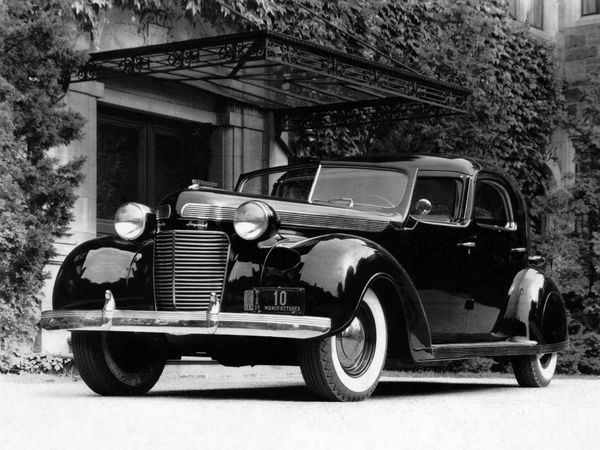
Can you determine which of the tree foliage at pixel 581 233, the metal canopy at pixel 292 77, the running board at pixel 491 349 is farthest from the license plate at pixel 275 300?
the tree foliage at pixel 581 233

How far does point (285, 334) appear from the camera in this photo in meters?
6.72

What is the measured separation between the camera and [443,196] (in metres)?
8.95

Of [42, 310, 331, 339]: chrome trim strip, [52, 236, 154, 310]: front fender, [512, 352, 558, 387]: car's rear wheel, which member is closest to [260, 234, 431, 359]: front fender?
[42, 310, 331, 339]: chrome trim strip

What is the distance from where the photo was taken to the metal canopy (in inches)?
458

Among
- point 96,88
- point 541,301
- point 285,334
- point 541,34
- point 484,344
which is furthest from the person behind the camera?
point 541,34

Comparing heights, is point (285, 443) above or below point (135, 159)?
below

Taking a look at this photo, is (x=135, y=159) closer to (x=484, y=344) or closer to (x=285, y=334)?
(x=484, y=344)

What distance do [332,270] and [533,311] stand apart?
2980 mm

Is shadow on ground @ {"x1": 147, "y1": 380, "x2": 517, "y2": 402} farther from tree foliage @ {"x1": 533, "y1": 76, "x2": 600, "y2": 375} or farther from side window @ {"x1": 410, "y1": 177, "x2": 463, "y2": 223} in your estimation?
tree foliage @ {"x1": 533, "y1": 76, "x2": 600, "y2": 375}

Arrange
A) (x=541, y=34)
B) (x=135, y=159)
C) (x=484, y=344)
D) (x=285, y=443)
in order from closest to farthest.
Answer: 1. (x=285, y=443)
2. (x=484, y=344)
3. (x=135, y=159)
4. (x=541, y=34)

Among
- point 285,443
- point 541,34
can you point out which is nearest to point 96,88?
point 285,443

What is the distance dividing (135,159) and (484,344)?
689 centimetres

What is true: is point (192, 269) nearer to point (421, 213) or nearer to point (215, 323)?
point (215, 323)

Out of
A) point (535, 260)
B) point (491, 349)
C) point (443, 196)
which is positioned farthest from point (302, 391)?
point (535, 260)
